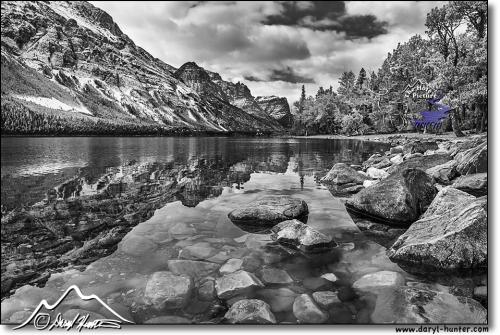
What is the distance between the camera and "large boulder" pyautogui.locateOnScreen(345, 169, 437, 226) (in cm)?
921

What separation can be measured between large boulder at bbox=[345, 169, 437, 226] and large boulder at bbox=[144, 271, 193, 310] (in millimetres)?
6376

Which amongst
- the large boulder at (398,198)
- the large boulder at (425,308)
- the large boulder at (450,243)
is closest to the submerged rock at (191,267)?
the large boulder at (425,308)

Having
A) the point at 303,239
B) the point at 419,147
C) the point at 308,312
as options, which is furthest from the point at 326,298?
the point at 419,147

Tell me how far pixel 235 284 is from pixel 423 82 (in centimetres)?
5085

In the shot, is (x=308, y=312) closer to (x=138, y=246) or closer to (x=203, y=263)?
(x=203, y=263)

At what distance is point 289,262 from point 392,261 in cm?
219

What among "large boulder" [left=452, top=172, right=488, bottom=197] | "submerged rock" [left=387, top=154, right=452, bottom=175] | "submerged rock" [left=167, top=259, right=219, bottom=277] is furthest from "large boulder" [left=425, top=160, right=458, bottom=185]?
"submerged rock" [left=167, top=259, right=219, bottom=277]

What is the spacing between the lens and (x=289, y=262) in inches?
265

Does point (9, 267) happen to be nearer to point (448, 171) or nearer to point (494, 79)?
point (494, 79)

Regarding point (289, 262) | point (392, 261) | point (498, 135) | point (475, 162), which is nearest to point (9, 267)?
point (289, 262)

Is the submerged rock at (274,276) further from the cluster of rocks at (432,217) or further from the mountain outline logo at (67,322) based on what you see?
the mountain outline logo at (67,322)

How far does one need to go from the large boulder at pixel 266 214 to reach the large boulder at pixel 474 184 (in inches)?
174

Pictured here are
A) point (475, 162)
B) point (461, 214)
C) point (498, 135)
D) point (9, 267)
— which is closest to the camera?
point (498, 135)

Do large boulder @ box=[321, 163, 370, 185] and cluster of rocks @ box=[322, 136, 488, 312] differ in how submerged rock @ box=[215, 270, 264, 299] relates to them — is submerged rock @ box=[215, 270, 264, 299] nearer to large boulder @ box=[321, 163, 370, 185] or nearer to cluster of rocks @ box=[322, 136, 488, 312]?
cluster of rocks @ box=[322, 136, 488, 312]
